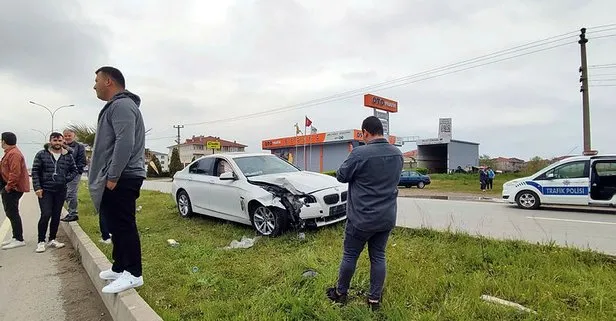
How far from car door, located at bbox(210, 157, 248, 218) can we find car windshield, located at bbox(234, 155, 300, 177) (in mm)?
190

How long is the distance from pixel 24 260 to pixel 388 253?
5.18 meters

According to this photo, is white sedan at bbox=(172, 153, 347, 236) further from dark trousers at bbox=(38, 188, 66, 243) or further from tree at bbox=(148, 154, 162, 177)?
tree at bbox=(148, 154, 162, 177)

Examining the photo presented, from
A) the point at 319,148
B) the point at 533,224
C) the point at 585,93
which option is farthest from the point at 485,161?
the point at 533,224

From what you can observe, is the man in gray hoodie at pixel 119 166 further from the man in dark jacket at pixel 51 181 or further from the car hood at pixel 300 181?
the man in dark jacket at pixel 51 181

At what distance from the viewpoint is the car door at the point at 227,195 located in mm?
6859

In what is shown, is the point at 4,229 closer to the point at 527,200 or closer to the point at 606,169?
the point at 527,200

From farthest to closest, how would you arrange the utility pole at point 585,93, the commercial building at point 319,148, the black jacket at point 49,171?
the commercial building at point 319,148 → the utility pole at point 585,93 → the black jacket at point 49,171

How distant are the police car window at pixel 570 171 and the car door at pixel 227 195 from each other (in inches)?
381

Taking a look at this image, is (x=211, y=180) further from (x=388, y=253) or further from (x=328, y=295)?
(x=328, y=295)

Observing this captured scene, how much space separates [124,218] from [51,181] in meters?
3.55

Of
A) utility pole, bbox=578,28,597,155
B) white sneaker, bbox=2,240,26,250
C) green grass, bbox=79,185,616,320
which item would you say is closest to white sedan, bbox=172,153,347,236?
green grass, bbox=79,185,616,320

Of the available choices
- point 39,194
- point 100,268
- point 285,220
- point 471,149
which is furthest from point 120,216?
point 471,149

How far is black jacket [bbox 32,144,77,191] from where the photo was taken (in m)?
5.96

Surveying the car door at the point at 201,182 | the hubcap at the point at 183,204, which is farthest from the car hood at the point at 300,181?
the hubcap at the point at 183,204
